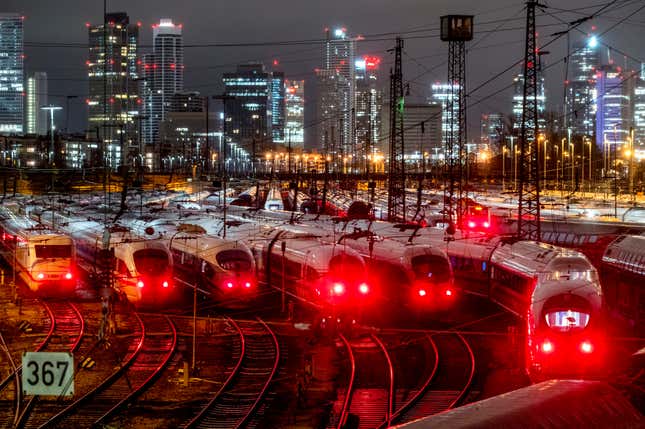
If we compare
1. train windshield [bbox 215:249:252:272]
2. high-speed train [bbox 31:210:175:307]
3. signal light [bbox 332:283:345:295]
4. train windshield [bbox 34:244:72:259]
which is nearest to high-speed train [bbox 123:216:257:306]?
train windshield [bbox 215:249:252:272]

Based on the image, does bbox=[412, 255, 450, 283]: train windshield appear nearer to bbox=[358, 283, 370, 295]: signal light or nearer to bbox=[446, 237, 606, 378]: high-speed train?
bbox=[358, 283, 370, 295]: signal light

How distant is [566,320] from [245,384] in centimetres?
758

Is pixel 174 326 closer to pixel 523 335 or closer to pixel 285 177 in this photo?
pixel 523 335

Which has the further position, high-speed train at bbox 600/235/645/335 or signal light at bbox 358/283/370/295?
signal light at bbox 358/283/370/295

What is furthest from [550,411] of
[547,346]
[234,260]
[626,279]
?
[234,260]

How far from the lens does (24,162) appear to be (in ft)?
440

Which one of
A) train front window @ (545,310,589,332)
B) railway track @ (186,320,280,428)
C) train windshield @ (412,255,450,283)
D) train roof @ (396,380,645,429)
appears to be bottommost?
railway track @ (186,320,280,428)

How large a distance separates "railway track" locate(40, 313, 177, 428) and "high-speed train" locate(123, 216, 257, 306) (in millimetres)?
2514

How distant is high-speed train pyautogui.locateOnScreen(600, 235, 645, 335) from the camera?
2527 cm

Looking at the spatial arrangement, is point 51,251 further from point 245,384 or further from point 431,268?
point 245,384

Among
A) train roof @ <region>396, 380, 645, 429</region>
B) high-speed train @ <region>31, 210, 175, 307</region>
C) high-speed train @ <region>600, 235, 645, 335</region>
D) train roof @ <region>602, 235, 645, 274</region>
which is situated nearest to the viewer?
train roof @ <region>396, 380, 645, 429</region>

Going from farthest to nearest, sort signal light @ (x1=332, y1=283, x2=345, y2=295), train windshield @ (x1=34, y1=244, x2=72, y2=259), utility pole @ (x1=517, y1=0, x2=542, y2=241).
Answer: train windshield @ (x1=34, y1=244, x2=72, y2=259) → utility pole @ (x1=517, y1=0, x2=542, y2=241) → signal light @ (x1=332, y1=283, x2=345, y2=295)

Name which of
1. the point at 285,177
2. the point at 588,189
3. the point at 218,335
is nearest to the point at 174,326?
the point at 218,335

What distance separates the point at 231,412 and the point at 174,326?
10045 mm
